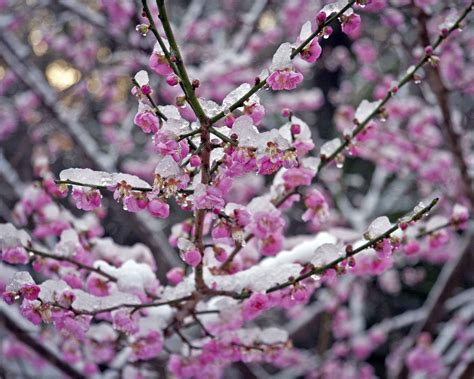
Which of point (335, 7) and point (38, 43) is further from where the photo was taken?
point (38, 43)

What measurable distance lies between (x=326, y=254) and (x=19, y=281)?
760 mm

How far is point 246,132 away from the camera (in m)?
1.17

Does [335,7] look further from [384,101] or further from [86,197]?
[86,197]

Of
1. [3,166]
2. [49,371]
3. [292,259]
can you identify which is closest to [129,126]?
[3,166]

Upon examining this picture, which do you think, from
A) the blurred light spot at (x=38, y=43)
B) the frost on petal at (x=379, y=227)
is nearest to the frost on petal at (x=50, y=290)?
the frost on petal at (x=379, y=227)

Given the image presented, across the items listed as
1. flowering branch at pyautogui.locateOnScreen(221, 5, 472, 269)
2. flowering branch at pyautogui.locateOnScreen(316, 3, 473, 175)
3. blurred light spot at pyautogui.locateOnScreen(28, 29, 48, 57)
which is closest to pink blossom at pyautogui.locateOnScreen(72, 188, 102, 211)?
flowering branch at pyautogui.locateOnScreen(221, 5, 472, 269)

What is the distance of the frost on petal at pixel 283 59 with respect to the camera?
1.17 meters

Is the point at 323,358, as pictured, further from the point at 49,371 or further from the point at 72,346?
the point at 72,346

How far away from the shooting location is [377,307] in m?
6.97

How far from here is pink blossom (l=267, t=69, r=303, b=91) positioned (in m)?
1.18

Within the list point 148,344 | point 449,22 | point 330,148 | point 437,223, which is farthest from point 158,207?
point 449,22

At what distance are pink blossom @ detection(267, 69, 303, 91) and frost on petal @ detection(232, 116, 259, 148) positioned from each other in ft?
0.31

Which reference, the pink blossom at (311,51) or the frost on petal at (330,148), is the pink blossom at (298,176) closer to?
the frost on petal at (330,148)

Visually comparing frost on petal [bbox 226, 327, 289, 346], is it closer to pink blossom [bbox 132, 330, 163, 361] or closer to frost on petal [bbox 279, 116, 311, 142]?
pink blossom [bbox 132, 330, 163, 361]
